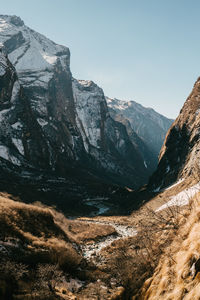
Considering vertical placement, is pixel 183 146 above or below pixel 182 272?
below

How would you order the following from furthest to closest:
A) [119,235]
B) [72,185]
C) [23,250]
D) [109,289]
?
[72,185]
[119,235]
[23,250]
[109,289]

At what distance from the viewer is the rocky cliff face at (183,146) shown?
9731cm

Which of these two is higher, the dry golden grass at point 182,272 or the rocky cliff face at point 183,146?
the dry golden grass at point 182,272

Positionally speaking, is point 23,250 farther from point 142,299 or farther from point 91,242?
point 91,242

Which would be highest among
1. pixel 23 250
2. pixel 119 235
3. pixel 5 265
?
pixel 5 265

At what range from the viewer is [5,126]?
19475cm

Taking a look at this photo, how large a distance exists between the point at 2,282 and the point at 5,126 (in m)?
189

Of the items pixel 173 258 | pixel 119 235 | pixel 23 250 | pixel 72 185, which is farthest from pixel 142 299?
pixel 72 185

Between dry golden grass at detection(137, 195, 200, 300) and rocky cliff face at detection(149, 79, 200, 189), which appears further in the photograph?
rocky cliff face at detection(149, 79, 200, 189)

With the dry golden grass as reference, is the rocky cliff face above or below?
below

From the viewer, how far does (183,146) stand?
Answer: 112938mm

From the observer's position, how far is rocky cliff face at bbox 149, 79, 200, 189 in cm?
9731

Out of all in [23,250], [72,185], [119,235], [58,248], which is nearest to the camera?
[23,250]

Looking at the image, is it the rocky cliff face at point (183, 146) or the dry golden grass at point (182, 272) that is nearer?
the dry golden grass at point (182, 272)
